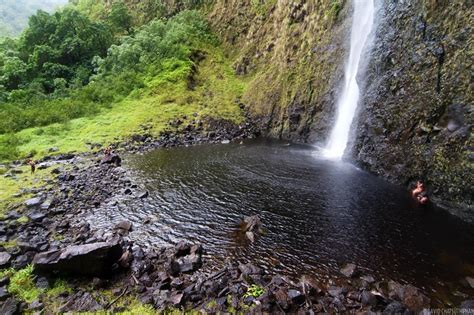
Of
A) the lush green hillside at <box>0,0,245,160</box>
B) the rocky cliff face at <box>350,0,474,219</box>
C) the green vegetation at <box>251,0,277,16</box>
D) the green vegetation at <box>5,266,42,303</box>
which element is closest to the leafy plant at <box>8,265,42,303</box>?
the green vegetation at <box>5,266,42,303</box>

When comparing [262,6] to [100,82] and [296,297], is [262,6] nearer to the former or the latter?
[100,82]

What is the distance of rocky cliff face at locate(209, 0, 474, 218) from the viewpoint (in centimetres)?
1788

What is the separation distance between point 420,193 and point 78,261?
19.6 meters

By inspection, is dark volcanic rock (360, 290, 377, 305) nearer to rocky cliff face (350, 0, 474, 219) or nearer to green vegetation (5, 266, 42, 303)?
rocky cliff face (350, 0, 474, 219)

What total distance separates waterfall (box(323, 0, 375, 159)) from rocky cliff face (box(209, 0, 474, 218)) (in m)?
1.29

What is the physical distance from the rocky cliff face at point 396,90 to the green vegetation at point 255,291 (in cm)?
1356

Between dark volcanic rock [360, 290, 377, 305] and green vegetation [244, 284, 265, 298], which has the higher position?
dark volcanic rock [360, 290, 377, 305]

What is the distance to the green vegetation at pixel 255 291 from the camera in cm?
1056

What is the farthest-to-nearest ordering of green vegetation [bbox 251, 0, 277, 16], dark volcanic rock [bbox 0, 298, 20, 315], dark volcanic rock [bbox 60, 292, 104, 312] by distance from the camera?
green vegetation [bbox 251, 0, 277, 16] < dark volcanic rock [bbox 60, 292, 104, 312] < dark volcanic rock [bbox 0, 298, 20, 315]

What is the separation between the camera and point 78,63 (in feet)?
189

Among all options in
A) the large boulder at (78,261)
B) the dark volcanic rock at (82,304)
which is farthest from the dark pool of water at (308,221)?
the dark volcanic rock at (82,304)

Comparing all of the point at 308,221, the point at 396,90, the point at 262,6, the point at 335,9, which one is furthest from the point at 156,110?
the point at 308,221

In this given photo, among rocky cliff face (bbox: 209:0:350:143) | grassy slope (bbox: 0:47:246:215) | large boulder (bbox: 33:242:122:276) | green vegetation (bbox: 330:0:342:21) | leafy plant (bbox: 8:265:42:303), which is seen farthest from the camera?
green vegetation (bbox: 330:0:342:21)

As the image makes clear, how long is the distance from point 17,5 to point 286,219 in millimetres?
231593
